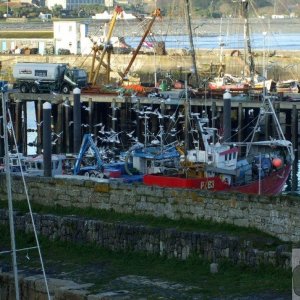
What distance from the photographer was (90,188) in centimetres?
2681

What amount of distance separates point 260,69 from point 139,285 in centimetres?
6337

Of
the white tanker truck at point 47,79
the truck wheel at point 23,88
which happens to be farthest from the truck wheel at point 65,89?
the truck wheel at point 23,88

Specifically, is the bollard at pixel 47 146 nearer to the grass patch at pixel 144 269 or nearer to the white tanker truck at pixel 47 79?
the grass patch at pixel 144 269

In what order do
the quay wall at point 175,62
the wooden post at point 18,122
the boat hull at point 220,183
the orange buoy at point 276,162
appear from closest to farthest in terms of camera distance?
the boat hull at point 220,183 < the orange buoy at point 276,162 < the wooden post at point 18,122 < the quay wall at point 175,62

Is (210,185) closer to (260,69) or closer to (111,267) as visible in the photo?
(111,267)

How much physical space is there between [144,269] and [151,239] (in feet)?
3.01

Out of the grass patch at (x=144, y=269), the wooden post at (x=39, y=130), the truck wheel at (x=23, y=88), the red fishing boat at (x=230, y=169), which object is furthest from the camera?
the truck wheel at (x=23, y=88)

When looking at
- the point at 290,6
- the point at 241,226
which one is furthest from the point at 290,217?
the point at 290,6

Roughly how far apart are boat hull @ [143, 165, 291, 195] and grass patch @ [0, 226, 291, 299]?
405 cm

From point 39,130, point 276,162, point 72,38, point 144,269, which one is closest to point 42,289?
point 144,269

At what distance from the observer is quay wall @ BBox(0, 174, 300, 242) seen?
2386cm

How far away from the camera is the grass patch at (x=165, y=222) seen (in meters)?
23.5

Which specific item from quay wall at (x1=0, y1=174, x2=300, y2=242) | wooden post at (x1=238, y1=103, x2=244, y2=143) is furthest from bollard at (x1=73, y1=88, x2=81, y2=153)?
quay wall at (x1=0, y1=174, x2=300, y2=242)

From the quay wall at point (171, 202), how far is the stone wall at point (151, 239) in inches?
39.5
